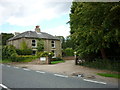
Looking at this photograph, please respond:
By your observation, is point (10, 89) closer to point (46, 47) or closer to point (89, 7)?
point (89, 7)

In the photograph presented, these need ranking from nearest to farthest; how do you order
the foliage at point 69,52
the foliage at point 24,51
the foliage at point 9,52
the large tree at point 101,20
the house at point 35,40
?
the large tree at point 101,20
the foliage at point 9,52
the foliage at point 24,51
the house at point 35,40
the foliage at point 69,52

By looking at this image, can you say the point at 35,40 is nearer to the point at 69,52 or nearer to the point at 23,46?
the point at 23,46

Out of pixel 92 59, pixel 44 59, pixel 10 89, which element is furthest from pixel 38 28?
pixel 10 89


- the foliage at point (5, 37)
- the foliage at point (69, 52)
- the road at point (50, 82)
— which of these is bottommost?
the road at point (50, 82)

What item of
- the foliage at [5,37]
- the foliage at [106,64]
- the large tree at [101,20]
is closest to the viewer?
the large tree at [101,20]

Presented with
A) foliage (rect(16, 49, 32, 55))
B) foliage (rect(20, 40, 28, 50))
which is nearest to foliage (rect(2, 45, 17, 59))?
foliage (rect(16, 49, 32, 55))

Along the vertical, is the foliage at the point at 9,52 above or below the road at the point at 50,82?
above

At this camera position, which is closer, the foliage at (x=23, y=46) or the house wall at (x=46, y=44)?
the foliage at (x=23, y=46)

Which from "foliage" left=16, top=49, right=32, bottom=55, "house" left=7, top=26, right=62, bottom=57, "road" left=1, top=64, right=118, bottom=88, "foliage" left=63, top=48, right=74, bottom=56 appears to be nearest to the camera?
"road" left=1, top=64, right=118, bottom=88

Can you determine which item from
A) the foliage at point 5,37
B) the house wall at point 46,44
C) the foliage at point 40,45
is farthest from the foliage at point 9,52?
the foliage at point 5,37

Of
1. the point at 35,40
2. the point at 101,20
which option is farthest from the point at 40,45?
the point at 101,20

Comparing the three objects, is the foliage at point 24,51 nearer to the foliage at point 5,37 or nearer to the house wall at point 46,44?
the house wall at point 46,44

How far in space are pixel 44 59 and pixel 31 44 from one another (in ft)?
47.0

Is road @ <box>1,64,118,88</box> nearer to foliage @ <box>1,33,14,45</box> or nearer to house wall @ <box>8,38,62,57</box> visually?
house wall @ <box>8,38,62,57</box>
